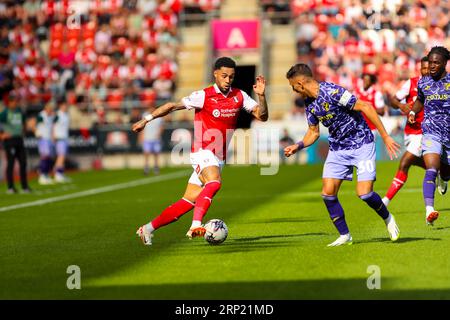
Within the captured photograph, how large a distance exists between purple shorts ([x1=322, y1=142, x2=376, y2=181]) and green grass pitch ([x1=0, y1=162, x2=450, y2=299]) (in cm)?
87

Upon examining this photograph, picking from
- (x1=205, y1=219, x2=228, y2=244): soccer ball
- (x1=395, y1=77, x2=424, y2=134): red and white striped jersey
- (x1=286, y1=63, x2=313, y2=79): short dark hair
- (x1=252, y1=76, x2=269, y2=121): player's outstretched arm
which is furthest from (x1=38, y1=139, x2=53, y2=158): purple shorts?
(x1=286, y1=63, x2=313, y2=79): short dark hair

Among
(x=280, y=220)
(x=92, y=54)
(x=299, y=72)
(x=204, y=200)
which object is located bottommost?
(x=92, y=54)

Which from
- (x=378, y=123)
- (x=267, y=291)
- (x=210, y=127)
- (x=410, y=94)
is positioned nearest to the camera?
(x=267, y=291)

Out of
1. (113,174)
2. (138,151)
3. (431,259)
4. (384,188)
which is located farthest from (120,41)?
(431,259)

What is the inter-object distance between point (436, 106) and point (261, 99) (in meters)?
2.94

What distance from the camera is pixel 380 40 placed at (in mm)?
35469

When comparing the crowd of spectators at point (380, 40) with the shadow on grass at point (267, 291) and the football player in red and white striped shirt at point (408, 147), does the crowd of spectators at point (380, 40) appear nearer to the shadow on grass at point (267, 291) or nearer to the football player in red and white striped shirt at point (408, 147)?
the football player in red and white striped shirt at point (408, 147)

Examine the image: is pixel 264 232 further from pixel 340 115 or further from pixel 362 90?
pixel 362 90

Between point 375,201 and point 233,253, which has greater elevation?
point 375,201

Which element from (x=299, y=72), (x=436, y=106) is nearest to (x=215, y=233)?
(x=299, y=72)

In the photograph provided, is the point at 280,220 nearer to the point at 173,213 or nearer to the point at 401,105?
the point at 401,105

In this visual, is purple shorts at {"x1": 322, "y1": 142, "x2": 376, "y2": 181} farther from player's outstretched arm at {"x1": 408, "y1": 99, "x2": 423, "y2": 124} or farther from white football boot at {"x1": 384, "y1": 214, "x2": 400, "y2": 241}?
player's outstretched arm at {"x1": 408, "y1": 99, "x2": 423, "y2": 124}

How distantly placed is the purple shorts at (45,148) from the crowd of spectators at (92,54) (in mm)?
8416

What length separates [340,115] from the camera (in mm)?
11070
